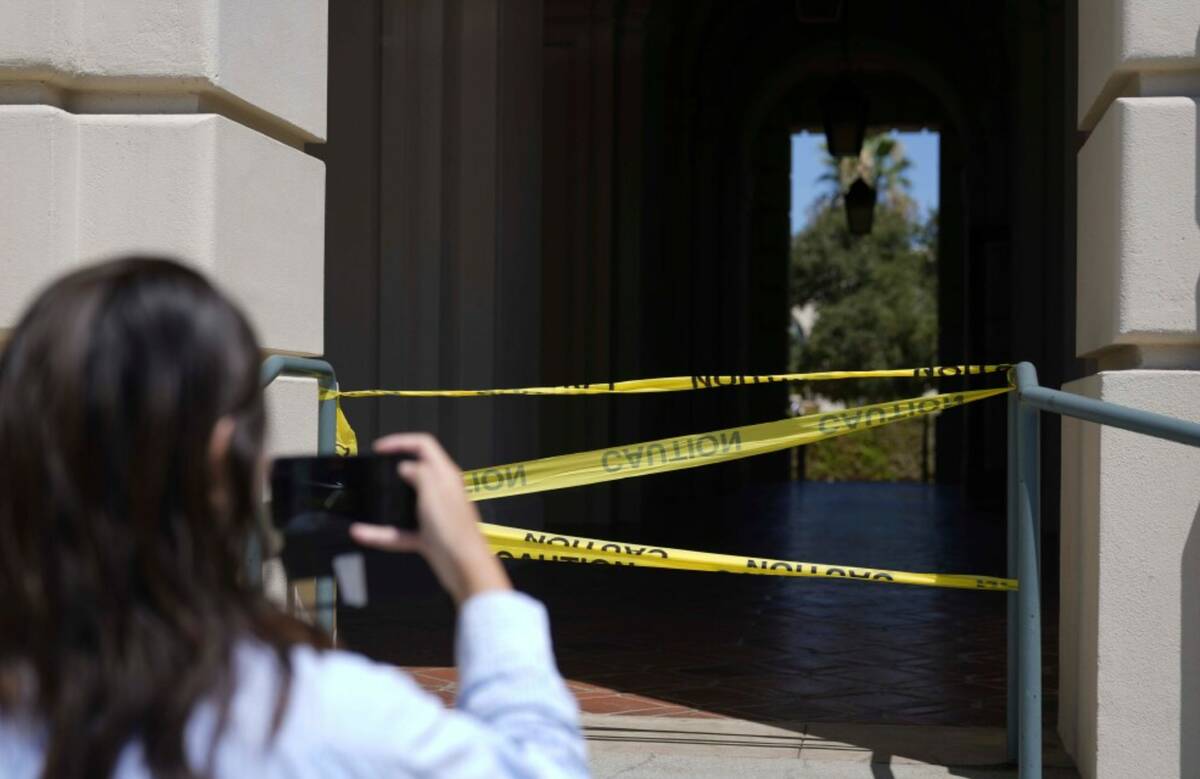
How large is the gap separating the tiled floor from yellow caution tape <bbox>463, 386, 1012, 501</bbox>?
1.75 ft

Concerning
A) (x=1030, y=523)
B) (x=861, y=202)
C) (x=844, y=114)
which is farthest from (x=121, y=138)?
(x=861, y=202)

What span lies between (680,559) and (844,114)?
9.53 m

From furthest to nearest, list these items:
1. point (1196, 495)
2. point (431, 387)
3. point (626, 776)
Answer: point (431, 387), point (626, 776), point (1196, 495)

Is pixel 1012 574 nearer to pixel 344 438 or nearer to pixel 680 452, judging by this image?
pixel 680 452

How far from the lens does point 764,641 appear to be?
7.01 metres

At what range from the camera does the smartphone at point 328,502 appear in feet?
4.42

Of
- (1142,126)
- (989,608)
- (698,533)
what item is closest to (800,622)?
(989,608)

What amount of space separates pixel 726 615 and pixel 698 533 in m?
5.54

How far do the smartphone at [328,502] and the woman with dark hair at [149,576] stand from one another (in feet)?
0.75

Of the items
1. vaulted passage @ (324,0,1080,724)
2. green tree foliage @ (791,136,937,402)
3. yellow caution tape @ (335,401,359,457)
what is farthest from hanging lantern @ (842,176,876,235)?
green tree foliage @ (791,136,937,402)

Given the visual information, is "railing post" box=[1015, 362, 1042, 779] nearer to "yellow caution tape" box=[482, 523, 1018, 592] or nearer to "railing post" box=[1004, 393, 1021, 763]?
"railing post" box=[1004, 393, 1021, 763]

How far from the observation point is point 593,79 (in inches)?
503

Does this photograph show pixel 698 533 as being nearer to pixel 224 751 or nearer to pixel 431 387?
pixel 431 387

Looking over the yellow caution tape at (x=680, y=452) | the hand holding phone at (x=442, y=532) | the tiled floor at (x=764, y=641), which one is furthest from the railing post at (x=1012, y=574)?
the hand holding phone at (x=442, y=532)
